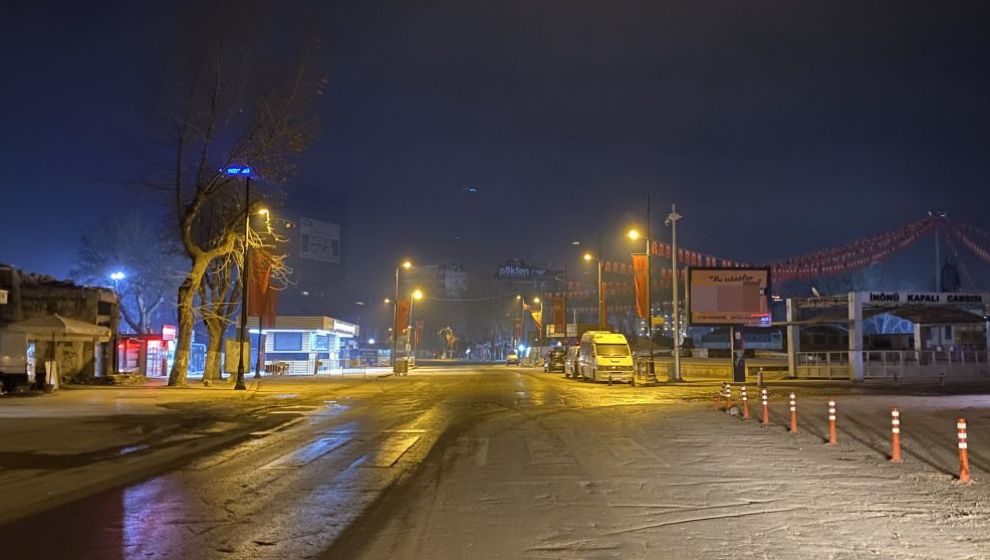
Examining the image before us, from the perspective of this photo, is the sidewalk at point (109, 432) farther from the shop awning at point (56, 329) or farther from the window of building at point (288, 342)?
the window of building at point (288, 342)

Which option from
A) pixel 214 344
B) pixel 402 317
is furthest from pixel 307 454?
pixel 402 317

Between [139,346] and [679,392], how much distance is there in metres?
31.4

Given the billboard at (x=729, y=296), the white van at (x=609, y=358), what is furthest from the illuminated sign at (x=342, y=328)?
the billboard at (x=729, y=296)

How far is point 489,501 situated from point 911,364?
1675 inches

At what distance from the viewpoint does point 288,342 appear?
7275 centimetres

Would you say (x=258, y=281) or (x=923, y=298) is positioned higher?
(x=258, y=281)

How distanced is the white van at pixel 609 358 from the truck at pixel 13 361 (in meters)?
27.3

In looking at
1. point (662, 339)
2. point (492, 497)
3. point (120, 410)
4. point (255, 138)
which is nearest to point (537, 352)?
point (662, 339)

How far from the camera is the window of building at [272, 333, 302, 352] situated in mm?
72312

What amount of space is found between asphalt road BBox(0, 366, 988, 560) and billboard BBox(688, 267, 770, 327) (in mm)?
27517

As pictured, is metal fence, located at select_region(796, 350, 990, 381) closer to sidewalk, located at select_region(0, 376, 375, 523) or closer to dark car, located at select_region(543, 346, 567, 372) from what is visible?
dark car, located at select_region(543, 346, 567, 372)

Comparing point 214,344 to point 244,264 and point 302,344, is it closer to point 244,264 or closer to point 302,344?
point 244,264

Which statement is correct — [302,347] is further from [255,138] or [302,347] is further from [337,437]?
[337,437]

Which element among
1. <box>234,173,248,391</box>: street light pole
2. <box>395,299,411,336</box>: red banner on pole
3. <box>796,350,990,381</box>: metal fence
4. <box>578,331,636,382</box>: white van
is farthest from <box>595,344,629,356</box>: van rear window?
<box>395,299,411,336</box>: red banner on pole
